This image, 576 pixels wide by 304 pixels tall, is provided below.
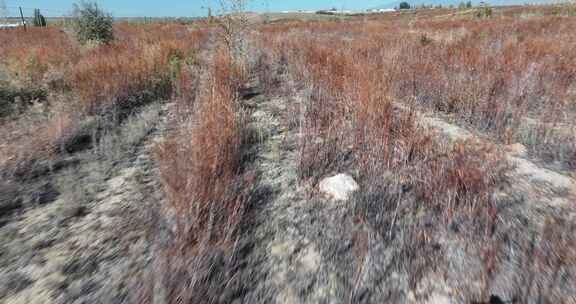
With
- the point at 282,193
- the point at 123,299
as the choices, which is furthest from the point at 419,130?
the point at 123,299

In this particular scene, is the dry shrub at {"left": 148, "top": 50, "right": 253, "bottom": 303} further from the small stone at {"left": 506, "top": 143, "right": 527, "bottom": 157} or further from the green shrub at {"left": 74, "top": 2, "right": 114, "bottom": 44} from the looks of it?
the green shrub at {"left": 74, "top": 2, "right": 114, "bottom": 44}

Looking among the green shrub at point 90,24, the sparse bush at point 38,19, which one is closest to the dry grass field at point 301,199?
the green shrub at point 90,24

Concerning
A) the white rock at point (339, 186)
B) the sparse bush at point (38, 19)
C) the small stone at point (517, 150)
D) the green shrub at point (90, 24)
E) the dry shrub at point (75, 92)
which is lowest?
the white rock at point (339, 186)

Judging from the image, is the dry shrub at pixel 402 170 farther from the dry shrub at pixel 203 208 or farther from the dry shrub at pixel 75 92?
the dry shrub at pixel 75 92

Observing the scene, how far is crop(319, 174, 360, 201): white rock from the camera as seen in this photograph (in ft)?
6.16

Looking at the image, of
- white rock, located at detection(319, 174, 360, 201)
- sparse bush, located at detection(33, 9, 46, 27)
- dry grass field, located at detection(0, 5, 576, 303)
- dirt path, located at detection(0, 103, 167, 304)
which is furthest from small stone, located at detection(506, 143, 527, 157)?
sparse bush, located at detection(33, 9, 46, 27)

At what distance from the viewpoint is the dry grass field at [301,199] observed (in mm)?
1236

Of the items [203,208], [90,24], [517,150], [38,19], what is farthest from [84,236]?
[38,19]

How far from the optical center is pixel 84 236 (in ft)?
5.04

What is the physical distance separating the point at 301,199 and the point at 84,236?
127cm

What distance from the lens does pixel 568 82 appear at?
3.77m

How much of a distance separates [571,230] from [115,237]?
249 cm

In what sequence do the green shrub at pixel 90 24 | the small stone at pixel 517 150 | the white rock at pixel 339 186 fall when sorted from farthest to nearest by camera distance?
the green shrub at pixel 90 24 → the small stone at pixel 517 150 → the white rock at pixel 339 186

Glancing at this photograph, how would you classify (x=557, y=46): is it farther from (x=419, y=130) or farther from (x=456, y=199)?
(x=456, y=199)
